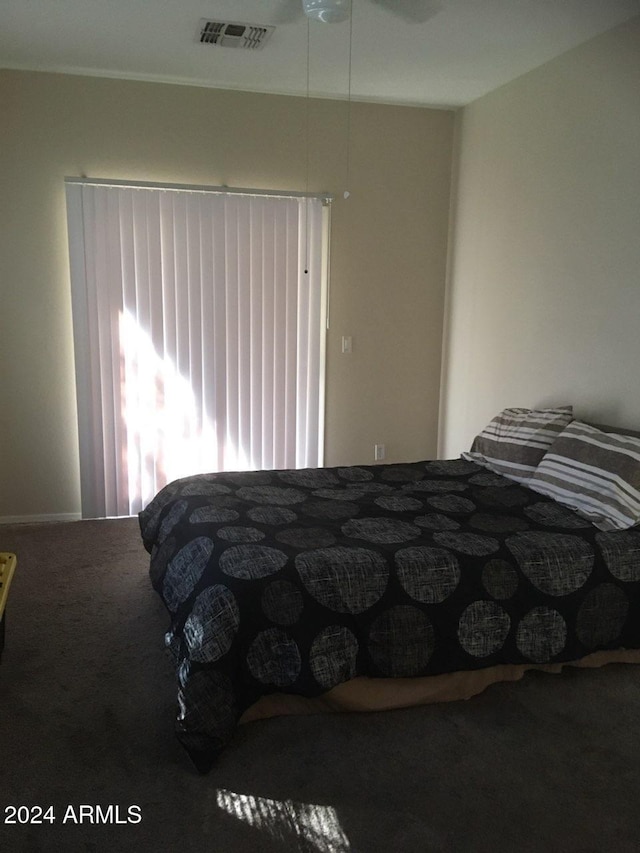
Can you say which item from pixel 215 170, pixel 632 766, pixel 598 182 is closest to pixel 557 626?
pixel 632 766

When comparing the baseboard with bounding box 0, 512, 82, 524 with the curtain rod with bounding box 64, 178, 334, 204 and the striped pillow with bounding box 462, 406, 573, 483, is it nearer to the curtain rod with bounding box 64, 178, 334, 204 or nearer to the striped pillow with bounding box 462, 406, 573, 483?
the curtain rod with bounding box 64, 178, 334, 204

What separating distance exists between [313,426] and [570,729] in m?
2.82

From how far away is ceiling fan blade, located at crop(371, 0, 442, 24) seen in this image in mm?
2994

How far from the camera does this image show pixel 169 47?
364cm

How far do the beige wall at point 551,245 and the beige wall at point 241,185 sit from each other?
28cm

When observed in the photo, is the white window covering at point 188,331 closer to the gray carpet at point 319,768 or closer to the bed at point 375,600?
the bed at point 375,600

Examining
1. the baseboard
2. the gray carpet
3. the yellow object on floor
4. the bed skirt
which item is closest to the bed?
the bed skirt

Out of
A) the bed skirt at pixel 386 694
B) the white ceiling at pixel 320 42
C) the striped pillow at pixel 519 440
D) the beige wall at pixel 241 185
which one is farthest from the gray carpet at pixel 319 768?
the white ceiling at pixel 320 42

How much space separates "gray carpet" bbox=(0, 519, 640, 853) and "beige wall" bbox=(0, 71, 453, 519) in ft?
6.30

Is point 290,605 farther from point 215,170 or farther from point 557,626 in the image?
point 215,170

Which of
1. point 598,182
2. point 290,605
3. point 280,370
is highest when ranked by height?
point 598,182

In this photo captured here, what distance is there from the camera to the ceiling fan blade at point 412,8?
2994mm

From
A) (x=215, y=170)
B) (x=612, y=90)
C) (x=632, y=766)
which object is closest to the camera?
(x=632, y=766)

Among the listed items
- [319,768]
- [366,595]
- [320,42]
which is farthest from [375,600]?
[320,42]
